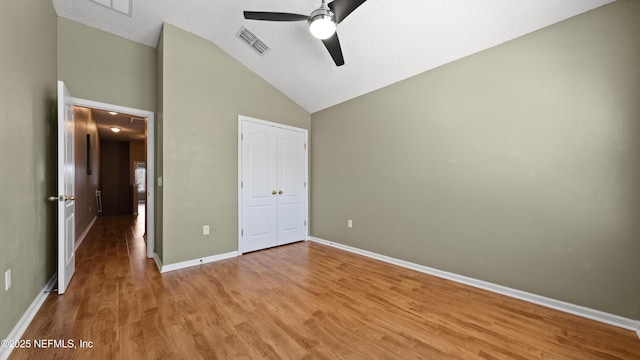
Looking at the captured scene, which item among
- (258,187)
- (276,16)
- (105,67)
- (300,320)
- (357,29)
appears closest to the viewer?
(300,320)

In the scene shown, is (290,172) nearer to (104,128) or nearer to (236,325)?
(236,325)

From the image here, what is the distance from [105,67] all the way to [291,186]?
311 cm

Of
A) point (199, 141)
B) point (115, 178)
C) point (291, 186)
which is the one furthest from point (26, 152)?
point (115, 178)

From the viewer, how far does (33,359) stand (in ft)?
4.95

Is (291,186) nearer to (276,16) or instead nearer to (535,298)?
(276,16)

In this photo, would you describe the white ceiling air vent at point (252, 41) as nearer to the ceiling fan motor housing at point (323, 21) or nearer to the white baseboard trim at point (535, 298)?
the ceiling fan motor housing at point (323, 21)

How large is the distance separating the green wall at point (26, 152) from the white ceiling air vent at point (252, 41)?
1.89 m

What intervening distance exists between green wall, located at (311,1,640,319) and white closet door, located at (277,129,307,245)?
5.08 ft

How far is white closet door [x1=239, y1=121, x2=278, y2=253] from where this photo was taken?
3795mm

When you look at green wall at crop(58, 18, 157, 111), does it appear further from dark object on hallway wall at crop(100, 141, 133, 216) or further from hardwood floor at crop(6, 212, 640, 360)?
dark object on hallway wall at crop(100, 141, 133, 216)

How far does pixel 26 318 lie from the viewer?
6.07ft

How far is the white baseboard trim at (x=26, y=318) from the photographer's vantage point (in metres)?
1.52

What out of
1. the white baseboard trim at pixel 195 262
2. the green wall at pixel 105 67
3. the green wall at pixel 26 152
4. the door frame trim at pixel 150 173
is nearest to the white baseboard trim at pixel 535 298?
the white baseboard trim at pixel 195 262

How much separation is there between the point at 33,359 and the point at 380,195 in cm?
353
